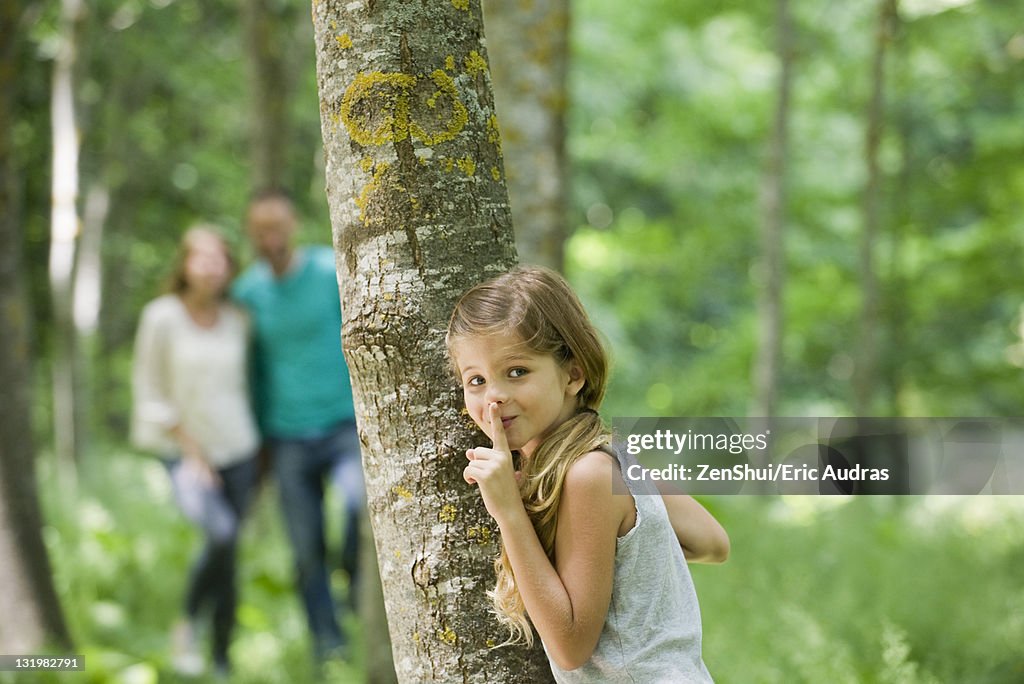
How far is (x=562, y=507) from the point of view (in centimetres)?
167

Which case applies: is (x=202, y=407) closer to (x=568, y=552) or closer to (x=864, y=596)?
(x=864, y=596)

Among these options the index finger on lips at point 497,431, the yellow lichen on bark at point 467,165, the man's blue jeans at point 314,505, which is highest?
the yellow lichen on bark at point 467,165

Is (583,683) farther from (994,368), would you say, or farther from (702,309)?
(702,309)

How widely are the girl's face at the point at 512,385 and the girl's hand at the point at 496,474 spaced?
16mm

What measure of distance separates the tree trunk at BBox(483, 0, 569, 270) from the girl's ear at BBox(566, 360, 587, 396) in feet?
8.20

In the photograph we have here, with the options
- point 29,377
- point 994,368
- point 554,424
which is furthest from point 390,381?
point 994,368

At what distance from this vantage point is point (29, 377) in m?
4.97

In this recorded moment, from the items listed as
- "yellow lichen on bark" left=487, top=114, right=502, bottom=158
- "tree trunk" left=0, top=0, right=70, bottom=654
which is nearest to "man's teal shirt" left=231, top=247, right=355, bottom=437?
"tree trunk" left=0, top=0, right=70, bottom=654

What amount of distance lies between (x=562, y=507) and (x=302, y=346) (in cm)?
346

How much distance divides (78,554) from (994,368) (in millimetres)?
11687

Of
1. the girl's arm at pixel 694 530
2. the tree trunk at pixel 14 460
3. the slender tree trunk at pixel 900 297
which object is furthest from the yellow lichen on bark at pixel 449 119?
the slender tree trunk at pixel 900 297

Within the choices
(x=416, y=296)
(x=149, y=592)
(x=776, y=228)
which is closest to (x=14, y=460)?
(x=149, y=592)

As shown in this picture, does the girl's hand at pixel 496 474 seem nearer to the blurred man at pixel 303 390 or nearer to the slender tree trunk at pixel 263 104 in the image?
the blurred man at pixel 303 390

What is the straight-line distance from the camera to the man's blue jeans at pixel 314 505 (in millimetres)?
4965
